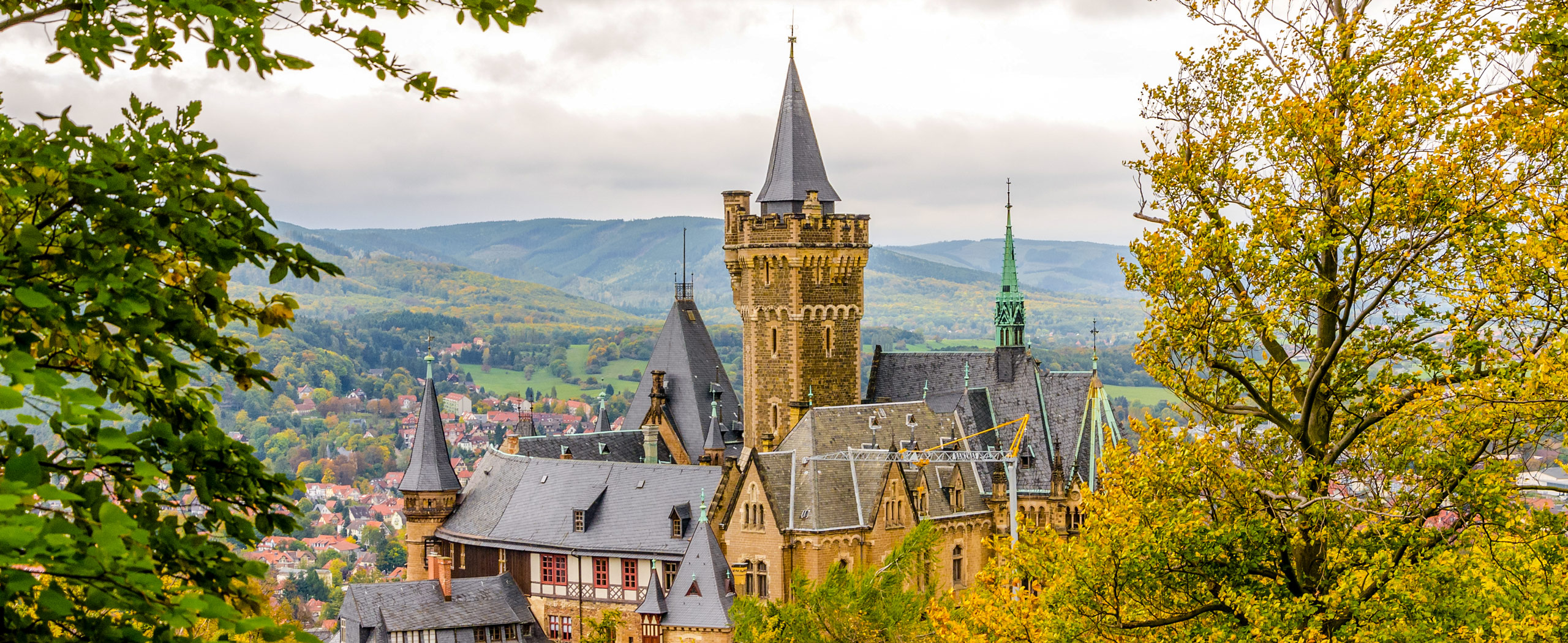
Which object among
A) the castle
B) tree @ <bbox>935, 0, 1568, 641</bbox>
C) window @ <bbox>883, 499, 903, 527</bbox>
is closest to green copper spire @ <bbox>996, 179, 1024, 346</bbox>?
the castle

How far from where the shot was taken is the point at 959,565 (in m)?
61.4

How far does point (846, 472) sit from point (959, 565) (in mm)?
6890

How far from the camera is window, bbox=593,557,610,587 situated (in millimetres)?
63594

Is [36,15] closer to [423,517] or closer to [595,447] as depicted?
[423,517]

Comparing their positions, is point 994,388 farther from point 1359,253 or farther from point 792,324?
point 1359,253

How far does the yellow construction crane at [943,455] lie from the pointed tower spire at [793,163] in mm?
12225

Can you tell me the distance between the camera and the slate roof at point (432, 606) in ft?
193

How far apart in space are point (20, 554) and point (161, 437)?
191 cm

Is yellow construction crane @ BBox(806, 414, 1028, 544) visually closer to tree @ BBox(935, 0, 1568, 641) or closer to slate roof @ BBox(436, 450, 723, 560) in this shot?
slate roof @ BBox(436, 450, 723, 560)

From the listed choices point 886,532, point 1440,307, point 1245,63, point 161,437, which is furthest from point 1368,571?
point 886,532

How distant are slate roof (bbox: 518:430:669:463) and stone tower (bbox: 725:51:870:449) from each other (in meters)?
11.1

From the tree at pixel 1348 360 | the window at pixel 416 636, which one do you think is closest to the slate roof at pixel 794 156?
the window at pixel 416 636

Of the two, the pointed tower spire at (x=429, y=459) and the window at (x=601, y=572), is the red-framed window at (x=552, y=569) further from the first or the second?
the pointed tower spire at (x=429, y=459)

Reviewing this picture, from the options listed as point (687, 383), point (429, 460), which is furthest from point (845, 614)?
point (687, 383)
